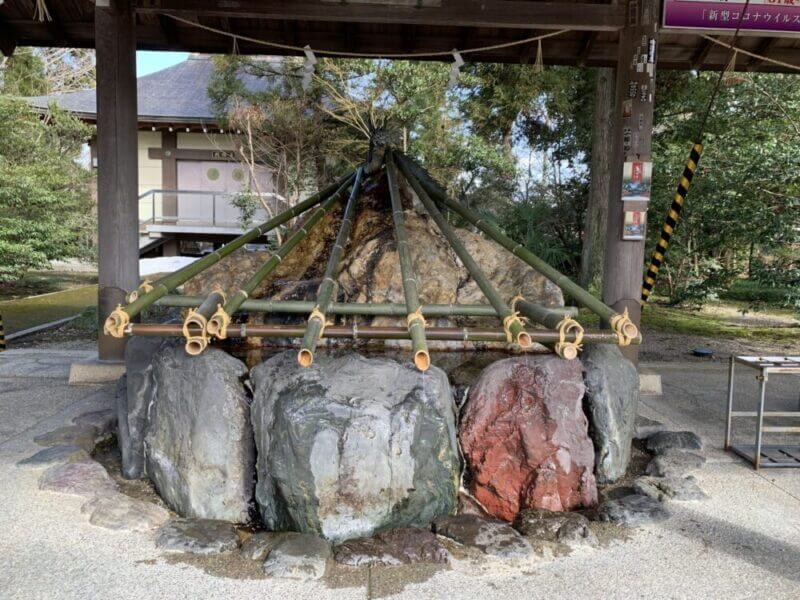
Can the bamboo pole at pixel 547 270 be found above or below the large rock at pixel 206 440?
above

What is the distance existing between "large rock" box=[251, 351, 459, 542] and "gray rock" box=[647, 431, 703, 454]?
5.72ft

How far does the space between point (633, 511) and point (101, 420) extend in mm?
3587

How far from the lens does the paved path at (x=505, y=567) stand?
8.19ft

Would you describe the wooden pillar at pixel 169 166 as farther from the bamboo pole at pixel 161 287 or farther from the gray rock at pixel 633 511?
the gray rock at pixel 633 511

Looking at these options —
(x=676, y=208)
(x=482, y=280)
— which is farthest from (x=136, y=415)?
(x=676, y=208)

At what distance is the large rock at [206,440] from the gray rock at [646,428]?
274 centimetres

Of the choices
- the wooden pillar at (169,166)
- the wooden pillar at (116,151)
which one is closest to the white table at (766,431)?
the wooden pillar at (116,151)

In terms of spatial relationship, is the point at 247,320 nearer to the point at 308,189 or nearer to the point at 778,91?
the point at 778,91

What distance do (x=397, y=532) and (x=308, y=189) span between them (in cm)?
1064

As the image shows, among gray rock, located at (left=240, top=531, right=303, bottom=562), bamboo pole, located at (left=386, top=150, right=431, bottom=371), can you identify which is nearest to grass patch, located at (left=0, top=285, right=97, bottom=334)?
bamboo pole, located at (left=386, top=150, right=431, bottom=371)

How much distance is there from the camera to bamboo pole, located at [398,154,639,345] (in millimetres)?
3373

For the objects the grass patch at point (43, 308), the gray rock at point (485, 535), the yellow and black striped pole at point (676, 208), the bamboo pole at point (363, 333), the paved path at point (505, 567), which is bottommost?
the paved path at point (505, 567)

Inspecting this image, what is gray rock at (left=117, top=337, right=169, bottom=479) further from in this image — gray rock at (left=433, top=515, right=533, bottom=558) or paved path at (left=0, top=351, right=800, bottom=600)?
gray rock at (left=433, top=515, right=533, bottom=558)

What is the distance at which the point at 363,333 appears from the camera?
10.9 ft
